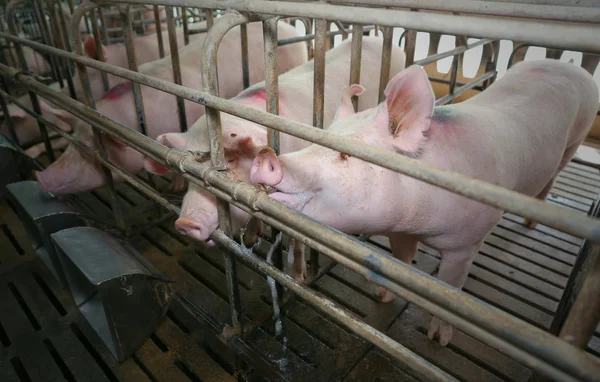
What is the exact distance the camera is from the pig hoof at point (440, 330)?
2.13 meters

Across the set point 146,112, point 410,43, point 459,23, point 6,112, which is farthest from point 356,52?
point 6,112

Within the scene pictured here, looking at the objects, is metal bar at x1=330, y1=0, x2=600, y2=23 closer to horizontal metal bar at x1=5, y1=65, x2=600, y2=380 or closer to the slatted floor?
horizontal metal bar at x1=5, y1=65, x2=600, y2=380

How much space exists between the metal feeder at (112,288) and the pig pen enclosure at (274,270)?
0.4 inches

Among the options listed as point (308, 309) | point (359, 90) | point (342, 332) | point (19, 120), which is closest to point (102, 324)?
point (308, 309)

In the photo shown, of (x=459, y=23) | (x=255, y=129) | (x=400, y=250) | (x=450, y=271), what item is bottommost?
(x=400, y=250)

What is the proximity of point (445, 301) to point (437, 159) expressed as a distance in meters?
0.97

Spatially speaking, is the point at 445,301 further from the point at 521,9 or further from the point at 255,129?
the point at 255,129

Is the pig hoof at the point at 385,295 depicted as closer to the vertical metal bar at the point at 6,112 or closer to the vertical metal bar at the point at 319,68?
the vertical metal bar at the point at 319,68

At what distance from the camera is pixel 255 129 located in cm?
206

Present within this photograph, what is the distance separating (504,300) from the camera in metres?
2.50

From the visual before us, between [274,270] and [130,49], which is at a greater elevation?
[130,49]

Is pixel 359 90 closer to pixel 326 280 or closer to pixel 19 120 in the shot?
pixel 326 280

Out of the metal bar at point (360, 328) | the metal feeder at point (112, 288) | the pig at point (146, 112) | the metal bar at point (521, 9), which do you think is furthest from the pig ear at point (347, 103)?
the pig at point (146, 112)

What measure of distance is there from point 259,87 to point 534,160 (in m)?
1.61
